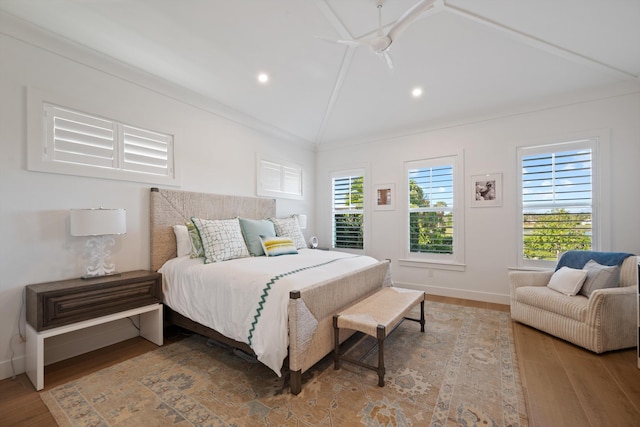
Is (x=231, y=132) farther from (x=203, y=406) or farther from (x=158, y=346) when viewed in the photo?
(x=203, y=406)

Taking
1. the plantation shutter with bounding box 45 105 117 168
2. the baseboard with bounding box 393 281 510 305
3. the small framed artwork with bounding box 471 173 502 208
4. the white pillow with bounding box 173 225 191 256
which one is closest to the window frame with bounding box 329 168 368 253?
the baseboard with bounding box 393 281 510 305

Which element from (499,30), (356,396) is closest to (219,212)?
(356,396)

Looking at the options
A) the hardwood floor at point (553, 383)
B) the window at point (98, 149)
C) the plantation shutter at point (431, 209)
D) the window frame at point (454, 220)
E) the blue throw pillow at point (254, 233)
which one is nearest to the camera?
the hardwood floor at point (553, 383)

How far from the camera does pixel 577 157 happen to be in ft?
11.0

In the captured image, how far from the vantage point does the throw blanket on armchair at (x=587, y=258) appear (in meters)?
2.70

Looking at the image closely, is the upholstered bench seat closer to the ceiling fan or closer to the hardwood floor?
the hardwood floor

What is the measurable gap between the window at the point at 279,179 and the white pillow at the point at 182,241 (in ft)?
4.82

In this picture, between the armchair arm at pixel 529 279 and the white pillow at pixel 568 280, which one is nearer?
the white pillow at pixel 568 280

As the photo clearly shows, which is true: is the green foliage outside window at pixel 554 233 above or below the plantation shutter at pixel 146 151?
below

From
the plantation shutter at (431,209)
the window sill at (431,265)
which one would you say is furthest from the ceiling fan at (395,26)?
the window sill at (431,265)

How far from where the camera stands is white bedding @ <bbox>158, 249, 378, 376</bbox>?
1874 millimetres

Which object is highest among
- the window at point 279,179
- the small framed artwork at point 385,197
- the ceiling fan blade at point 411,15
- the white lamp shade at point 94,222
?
the ceiling fan blade at point 411,15

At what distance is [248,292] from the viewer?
6.75 feet

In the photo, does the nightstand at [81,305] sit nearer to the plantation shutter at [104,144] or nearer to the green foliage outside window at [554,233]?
the plantation shutter at [104,144]
